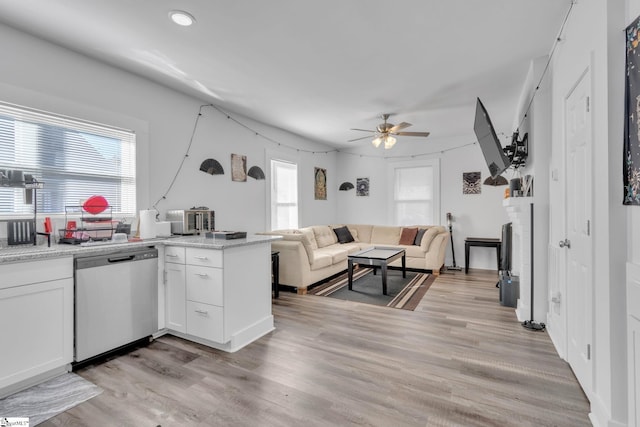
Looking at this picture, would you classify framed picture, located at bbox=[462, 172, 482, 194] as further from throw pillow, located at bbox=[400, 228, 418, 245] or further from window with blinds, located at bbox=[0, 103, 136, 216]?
window with blinds, located at bbox=[0, 103, 136, 216]

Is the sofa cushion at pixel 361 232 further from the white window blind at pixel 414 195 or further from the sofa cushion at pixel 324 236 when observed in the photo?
the white window blind at pixel 414 195

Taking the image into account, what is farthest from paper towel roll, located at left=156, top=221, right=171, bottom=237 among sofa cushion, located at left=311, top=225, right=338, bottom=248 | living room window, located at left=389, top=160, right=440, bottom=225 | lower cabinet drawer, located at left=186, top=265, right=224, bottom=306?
living room window, located at left=389, top=160, right=440, bottom=225

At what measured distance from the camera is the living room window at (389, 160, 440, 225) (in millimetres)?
6262

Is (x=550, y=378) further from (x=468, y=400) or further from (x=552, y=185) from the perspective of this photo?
(x=552, y=185)

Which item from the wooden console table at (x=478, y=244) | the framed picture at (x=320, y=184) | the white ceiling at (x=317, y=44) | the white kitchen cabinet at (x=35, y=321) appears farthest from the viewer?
the framed picture at (x=320, y=184)

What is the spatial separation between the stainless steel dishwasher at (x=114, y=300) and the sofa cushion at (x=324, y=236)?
3264 millimetres

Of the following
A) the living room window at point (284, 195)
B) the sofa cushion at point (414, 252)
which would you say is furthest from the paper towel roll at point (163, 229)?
the sofa cushion at point (414, 252)

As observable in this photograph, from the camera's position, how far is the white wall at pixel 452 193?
577cm

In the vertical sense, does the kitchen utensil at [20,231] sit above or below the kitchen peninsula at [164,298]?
above

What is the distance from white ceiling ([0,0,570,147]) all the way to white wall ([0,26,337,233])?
17cm

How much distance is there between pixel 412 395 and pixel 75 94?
370 centimetres

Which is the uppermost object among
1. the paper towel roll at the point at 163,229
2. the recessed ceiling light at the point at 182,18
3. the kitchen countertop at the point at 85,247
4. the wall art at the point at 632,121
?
the recessed ceiling light at the point at 182,18

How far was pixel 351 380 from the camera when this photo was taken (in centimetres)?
212

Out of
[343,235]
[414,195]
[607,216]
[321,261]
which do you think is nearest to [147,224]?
[321,261]
